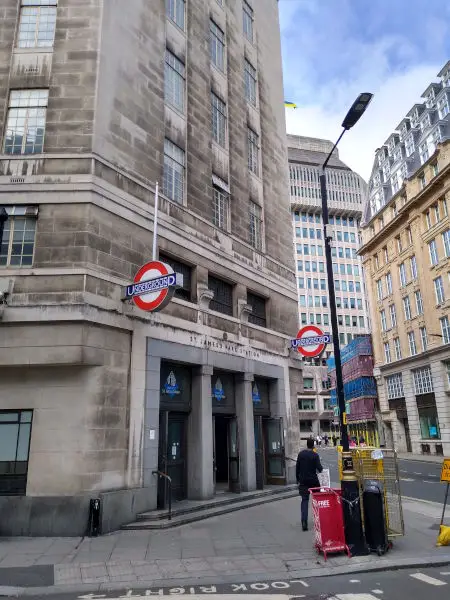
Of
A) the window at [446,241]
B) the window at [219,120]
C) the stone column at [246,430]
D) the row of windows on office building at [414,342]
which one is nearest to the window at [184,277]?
the stone column at [246,430]

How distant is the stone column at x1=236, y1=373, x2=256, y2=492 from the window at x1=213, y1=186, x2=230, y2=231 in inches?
240

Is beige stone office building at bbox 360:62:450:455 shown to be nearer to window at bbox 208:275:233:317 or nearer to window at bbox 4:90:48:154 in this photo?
window at bbox 208:275:233:317

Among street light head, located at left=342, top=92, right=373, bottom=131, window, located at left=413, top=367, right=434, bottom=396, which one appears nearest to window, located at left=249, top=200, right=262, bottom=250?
street light head, located at left=342, top=92, right=373, bottom=131

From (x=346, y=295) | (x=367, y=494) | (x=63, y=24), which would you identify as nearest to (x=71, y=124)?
(x=63, y=24)

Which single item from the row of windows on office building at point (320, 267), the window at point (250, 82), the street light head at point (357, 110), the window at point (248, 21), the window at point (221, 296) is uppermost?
the row of windows on office building at point (320, 267)

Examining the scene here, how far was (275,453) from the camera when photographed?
63.4ft

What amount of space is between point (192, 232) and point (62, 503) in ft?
31.1

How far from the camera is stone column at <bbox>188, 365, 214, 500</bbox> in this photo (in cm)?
1485

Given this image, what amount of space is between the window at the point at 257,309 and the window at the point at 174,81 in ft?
26.7

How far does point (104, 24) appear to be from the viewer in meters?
14.3

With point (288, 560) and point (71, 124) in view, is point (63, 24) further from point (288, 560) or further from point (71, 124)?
point (288, 560)

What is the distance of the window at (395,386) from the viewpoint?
49.1 metres

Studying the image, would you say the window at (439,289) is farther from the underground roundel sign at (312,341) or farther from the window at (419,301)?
the underground roundel sign at (312,341)

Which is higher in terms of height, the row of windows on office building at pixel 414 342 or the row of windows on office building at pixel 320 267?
the row of windows on office building at pixel 320 267
